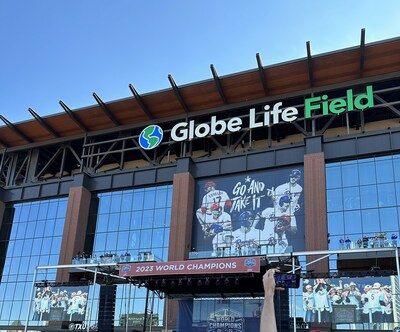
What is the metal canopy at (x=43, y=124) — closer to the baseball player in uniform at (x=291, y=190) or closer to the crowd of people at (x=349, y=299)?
the baseball player in uniform at (x=291, y=190)

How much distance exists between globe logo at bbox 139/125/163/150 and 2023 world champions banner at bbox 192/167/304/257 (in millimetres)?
6751

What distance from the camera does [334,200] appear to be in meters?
35.3

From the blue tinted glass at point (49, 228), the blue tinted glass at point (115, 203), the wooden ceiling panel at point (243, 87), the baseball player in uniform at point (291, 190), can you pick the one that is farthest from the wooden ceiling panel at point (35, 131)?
the baseball player in uniform at point (291, 190)

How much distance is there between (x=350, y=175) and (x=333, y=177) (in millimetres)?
1228

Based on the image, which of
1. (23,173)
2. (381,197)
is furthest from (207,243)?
(23,173)

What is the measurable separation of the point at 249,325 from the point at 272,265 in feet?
16.2

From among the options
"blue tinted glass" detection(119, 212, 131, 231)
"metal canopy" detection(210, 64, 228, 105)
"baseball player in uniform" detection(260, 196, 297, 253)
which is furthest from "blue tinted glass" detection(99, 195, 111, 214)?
"baseball player in uniform" detection(260, 196, 297, 253)

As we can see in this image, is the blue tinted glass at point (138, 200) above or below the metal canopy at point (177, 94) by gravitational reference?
below

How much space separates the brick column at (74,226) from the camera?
135 ft

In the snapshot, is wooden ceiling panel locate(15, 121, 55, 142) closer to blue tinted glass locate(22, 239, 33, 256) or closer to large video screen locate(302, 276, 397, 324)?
blue tinted glass locate(22, 239, 33, 256)

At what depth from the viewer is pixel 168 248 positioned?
38.8 m

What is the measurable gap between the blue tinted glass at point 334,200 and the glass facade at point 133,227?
1306 cm

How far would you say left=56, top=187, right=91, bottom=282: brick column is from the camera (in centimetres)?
4125

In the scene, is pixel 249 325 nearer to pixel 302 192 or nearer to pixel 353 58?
pixel 302 192
